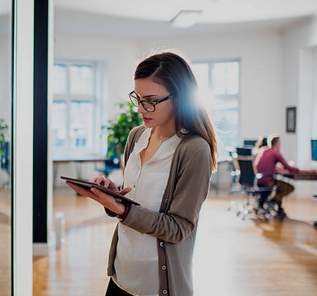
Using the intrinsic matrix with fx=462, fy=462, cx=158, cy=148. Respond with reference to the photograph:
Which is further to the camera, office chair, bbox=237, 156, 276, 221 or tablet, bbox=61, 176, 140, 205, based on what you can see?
office chair, bbox=237, 156, 276, 221

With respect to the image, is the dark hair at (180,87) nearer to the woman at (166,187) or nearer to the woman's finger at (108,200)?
the woman at (166,187)

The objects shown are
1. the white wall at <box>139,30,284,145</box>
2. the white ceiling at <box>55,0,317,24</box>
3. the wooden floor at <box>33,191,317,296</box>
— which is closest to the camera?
the wooden floor at <box>33,191,317,296</box>

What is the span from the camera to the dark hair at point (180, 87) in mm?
1508

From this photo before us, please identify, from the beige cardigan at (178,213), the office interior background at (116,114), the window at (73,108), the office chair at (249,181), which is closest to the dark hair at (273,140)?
the office chair at (249,181)

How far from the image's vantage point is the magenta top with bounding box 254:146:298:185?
6.93 m

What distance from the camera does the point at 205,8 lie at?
25.2 ft

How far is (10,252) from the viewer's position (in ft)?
6.15

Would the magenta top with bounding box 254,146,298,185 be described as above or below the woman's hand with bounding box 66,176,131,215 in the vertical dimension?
below

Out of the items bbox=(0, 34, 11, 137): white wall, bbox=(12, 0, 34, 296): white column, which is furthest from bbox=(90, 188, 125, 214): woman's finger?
bbox=(12, 0, 34, 296): white column

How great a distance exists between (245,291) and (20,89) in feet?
9.01

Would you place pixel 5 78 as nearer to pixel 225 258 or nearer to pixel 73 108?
pixel 225 258

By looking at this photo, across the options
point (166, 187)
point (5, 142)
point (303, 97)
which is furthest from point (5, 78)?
point (303, 97)

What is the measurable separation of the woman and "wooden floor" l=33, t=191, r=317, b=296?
2.41 meters

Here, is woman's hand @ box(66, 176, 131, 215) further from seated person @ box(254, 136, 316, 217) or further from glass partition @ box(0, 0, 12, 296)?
seated person @ box(254, 136, 316, 217)
